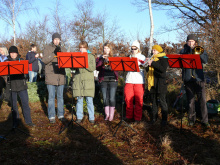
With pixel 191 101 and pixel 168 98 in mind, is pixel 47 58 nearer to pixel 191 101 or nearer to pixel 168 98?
pixel 191 101

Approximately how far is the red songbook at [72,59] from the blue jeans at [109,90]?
127 centimetres

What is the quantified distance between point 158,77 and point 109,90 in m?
1.38

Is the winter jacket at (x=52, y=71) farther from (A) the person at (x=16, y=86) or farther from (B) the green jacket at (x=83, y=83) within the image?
(A) the person at (x=16, y=86)

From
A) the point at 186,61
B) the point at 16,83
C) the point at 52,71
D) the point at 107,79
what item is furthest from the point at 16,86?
the point at 186,61

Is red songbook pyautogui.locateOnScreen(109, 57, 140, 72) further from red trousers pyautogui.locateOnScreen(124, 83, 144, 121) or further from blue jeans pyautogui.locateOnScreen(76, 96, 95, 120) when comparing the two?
blue jeans pyautogui.locateOnScreen(76, 96, 95, 120)

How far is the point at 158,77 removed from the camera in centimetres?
534

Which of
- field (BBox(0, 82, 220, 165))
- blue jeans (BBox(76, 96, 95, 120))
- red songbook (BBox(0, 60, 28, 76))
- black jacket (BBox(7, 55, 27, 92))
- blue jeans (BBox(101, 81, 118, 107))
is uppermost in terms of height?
red songbook (BBox(0, 60, 28, 76))

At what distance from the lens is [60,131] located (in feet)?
16.5

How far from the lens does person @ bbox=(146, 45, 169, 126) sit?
5.05 metres

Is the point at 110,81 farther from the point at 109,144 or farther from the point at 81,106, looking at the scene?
the point at 109,144

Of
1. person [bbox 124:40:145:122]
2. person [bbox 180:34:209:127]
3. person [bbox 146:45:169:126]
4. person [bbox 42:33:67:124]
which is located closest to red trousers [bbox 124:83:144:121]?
person [bbox 124:40:145:122]

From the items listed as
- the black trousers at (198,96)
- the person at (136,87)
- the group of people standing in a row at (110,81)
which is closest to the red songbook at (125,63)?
the group of people standing in a row at (110,81)

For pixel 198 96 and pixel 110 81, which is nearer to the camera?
pixel 198 96

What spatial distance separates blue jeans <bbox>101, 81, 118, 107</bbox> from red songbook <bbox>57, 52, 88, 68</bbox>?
1271mm
